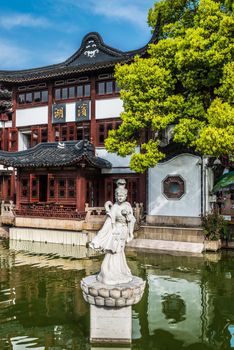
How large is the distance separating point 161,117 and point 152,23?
635 centimetres

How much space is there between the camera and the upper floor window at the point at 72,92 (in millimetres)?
21375

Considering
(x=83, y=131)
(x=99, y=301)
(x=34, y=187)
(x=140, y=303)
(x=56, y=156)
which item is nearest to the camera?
(x=99, y=301)

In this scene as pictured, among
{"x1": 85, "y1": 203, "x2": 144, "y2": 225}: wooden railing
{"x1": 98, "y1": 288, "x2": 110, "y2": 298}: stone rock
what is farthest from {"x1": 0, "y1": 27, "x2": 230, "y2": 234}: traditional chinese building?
{"x1": 98, "y1": 288, "x2": 110, "y2": 298}: stone rock

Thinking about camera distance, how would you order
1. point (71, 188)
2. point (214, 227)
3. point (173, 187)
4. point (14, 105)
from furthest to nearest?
point (14, 105), point (71, 188), point (173, 187), point (214, 227)

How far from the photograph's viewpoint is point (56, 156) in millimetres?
19406

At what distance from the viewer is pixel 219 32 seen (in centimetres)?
1413

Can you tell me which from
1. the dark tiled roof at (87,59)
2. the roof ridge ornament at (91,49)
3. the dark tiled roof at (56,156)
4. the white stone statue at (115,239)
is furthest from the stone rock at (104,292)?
the roof ridge ornament at (91,49)

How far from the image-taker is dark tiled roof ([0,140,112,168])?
17.9 m

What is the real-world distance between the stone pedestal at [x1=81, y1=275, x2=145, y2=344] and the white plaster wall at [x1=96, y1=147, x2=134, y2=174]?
1378 centimetres

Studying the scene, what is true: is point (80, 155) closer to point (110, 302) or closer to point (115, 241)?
point (115, 241)

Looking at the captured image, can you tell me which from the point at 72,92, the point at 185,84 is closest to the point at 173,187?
the point at 185,84

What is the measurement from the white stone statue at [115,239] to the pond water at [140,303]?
1284mm

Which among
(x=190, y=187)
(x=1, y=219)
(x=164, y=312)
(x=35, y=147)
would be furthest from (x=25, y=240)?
(x=164, y=312)

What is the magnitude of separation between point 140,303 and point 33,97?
17236mm
